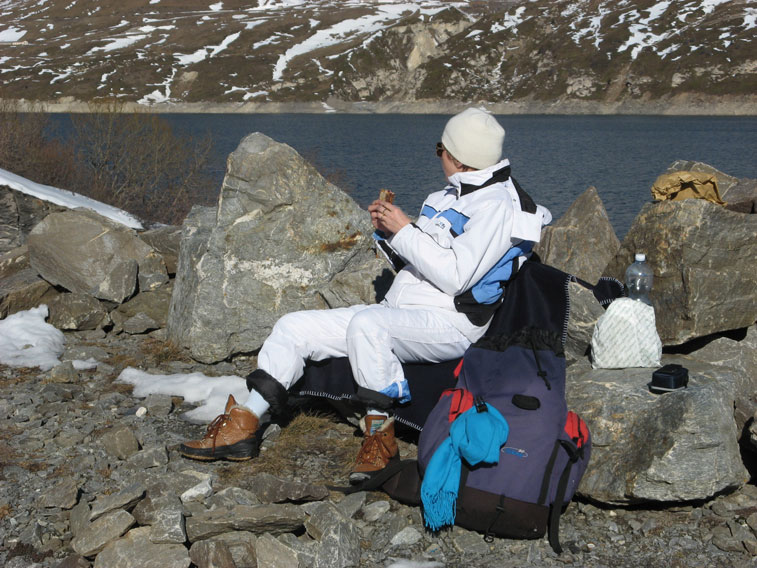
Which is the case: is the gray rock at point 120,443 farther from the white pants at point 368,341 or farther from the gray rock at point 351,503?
the gray rock at point 351,503

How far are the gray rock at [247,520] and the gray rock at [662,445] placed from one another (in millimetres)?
1517

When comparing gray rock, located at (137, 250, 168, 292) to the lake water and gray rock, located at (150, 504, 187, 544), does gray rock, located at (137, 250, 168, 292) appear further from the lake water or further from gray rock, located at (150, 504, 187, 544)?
the lake water

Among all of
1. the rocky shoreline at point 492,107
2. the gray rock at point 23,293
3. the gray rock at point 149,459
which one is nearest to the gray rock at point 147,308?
the gray rock at point 23,293

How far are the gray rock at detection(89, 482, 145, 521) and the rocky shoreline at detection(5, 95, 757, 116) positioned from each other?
8889 cm

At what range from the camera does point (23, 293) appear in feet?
24.1

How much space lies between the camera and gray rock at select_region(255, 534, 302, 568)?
11.2ft

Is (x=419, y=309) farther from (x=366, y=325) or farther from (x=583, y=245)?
(x=583, y=245)

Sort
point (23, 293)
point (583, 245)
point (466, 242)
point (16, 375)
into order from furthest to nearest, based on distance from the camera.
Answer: point (583, 245) → point (23, 293) → point (16, 375) → point (466, 242)

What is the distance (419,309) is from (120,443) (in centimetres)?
195

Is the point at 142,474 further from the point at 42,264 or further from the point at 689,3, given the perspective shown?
the point at 689,3

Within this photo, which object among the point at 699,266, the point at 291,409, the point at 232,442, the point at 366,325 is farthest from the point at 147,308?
the point at 699,266

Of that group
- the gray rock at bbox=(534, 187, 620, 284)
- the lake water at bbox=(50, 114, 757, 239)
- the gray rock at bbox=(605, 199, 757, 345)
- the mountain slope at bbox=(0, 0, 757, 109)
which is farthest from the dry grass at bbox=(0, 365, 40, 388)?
the mountain slope at bbox=(0, 0, 757, 109)

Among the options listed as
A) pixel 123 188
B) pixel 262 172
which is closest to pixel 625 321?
Answer: pixel 262 172

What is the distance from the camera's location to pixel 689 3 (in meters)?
130
